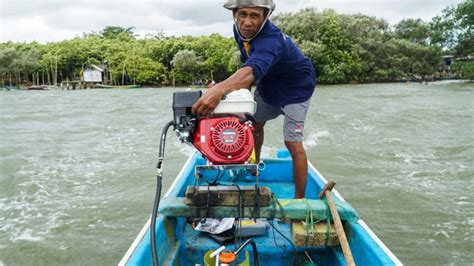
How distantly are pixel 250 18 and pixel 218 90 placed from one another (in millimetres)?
595

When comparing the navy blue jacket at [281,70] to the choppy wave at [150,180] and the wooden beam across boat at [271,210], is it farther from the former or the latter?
the choppy wave at [150,180]

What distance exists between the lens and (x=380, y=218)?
5.10 metres

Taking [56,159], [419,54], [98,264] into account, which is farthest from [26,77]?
[98,264]

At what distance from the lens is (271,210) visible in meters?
2.34

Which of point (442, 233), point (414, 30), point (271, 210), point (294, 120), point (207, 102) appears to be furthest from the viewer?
point (414, 30)

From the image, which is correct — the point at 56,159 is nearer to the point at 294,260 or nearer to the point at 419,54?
the point at 294,260

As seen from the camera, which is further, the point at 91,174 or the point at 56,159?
the point at 56,159

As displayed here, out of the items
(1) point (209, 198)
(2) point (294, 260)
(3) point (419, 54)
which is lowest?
(2) point (294, 260)

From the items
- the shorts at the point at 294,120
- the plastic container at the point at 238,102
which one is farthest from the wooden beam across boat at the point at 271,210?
the shorts at the point at 294,120

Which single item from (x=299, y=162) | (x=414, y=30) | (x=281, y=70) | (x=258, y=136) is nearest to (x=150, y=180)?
(x=258, y=136)

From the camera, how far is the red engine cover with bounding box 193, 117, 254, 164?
2.15 m

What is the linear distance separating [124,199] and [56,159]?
3170mm

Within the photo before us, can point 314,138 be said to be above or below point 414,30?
below

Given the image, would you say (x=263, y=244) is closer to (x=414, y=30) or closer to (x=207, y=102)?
(x=207, y=102)
